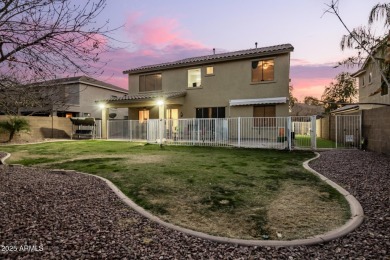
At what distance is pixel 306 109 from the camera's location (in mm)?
62406

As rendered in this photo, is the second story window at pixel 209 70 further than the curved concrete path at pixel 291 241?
Yes

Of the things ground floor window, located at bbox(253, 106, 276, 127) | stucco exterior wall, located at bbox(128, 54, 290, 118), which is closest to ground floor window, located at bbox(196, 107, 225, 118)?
stucco exterior wall, located at bbox(128, 54, 290, 118)

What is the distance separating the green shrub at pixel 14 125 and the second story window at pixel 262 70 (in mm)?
17422

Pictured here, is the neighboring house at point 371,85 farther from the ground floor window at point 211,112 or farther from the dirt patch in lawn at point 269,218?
the dirt patch in lawn at point 269,218

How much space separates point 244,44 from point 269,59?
5.47 metres

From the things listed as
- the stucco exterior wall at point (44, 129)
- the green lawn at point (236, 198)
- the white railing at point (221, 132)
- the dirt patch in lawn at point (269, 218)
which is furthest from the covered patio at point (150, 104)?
the dirt patch in lawn at point (269, 218)

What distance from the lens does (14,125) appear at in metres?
19.2

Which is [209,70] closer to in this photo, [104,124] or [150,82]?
[150,82]

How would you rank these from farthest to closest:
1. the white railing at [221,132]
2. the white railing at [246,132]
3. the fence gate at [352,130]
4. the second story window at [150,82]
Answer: the second story window at [150,82]
the white railing at [221,132]
the white railing at [246,132]
the fence gate at [352,130]

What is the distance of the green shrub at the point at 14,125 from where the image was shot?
1900 centimetres

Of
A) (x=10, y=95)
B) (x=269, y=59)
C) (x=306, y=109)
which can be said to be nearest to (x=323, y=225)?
(x=10, y=95)

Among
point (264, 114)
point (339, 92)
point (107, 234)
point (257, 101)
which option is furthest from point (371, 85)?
point (107, 234)

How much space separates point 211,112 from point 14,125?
14633mm

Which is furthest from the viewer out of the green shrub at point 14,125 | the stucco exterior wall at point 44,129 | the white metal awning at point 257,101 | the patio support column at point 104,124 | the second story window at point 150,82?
the second story window at point 150,82
